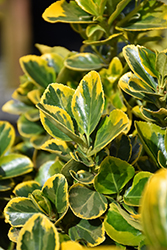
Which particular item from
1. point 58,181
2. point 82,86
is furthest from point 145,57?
point 58,181

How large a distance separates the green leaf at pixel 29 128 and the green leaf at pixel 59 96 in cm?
24

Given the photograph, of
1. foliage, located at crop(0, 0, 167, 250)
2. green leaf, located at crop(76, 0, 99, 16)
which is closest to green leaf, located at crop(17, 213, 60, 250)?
foliage, located at crop(0, 0, 167, 250)

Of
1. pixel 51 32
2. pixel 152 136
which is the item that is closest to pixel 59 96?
pixel 152 136

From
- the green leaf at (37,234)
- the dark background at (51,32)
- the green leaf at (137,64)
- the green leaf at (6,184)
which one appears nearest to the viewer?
the green leaf at (37,234)

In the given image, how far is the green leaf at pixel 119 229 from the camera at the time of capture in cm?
36

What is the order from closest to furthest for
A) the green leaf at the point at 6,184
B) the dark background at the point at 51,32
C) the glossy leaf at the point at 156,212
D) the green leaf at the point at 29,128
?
the glossy leaf at the point at 156,212 → the green leaf at the point at 6,184 → the green leaf at the point at 29,128 → the dark background at the point at 51,32

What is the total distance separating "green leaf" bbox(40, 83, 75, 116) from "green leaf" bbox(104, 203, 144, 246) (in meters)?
0.15

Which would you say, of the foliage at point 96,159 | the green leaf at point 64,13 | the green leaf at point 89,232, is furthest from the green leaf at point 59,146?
the green leaf at point 64,13

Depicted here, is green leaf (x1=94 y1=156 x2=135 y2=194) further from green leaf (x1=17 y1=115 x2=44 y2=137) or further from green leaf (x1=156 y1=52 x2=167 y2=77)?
green leaf (x1=17 y1=115 x2=44 y2=137)

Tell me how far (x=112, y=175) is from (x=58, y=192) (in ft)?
0.26

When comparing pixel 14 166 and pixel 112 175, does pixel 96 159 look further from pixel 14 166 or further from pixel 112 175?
pixel 14 166

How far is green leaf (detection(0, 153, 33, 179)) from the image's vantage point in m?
0.51

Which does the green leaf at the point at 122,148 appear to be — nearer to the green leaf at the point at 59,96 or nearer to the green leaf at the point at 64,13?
the green leaf at the point at 59,96

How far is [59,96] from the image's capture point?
0.40m
